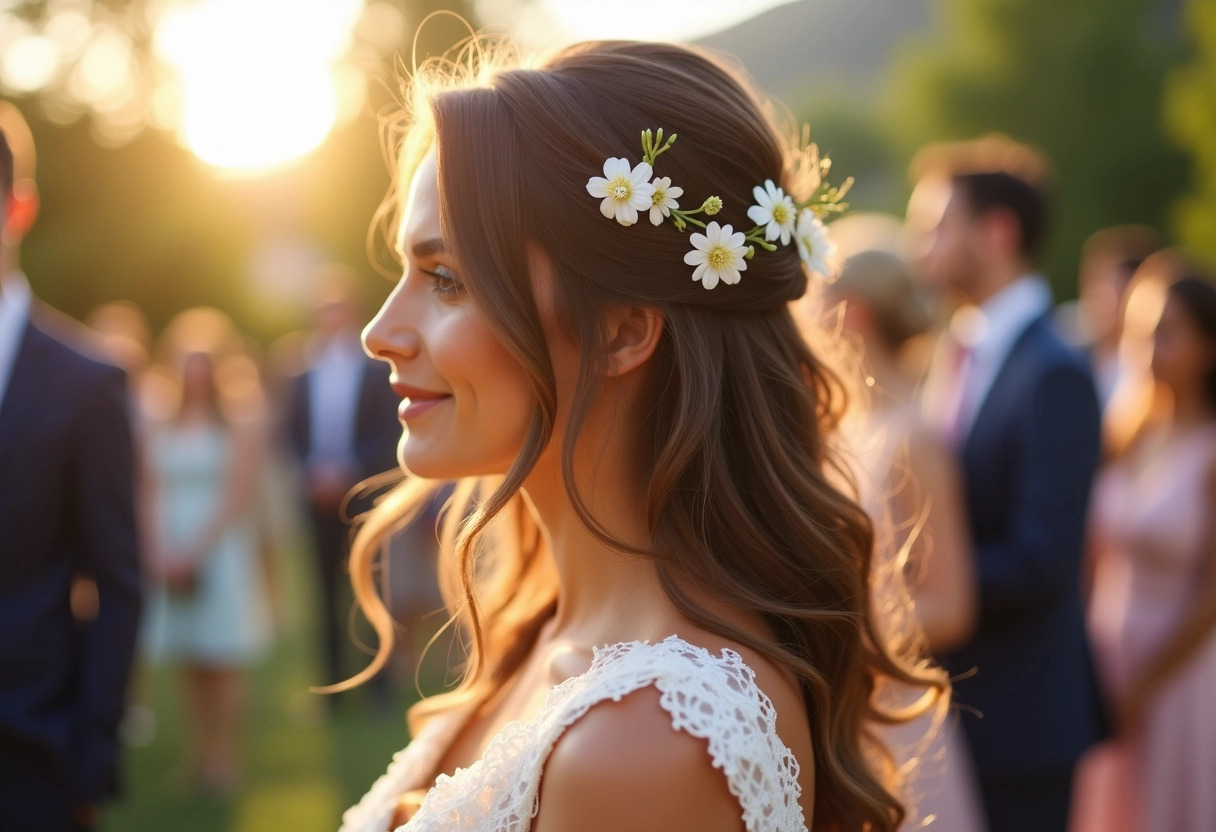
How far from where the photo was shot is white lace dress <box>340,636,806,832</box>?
63.0 inches

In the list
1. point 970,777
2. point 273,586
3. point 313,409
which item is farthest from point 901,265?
point 273,586

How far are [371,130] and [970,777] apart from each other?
33555 mm

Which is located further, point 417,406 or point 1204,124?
point 1204,124

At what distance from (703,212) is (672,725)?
2.77 ft

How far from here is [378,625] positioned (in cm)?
248

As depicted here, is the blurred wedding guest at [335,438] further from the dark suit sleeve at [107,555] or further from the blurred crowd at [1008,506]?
the dark suit sleeve at [107,555]

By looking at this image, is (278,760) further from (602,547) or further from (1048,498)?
(602,547)

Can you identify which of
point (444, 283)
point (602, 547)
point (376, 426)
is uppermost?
point (444, 283)

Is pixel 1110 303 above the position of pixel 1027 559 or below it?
below

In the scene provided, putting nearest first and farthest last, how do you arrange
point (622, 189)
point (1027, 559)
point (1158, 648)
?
point (622, 189)
point (1027, 559)
point (1158, 648)

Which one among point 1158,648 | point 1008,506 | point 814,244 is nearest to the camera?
point 814,244

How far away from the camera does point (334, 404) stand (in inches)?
350

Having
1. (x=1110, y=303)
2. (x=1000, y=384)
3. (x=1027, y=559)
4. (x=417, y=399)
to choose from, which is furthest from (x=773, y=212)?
(x=1110, y=303)

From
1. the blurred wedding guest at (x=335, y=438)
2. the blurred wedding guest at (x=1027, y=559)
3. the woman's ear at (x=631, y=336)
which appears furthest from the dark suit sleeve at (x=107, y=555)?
the blurred wedding guest at (x=335, y=438)
